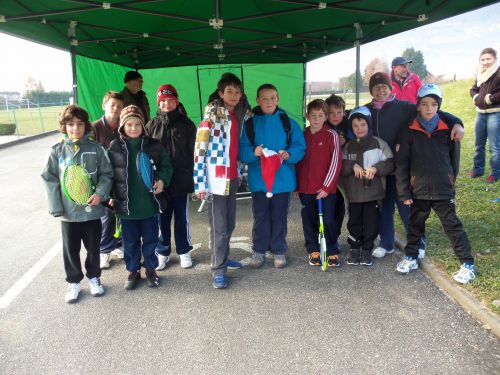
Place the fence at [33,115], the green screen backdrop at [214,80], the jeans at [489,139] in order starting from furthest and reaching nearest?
the fence at [33,115], the green screen backdrop at [214,80], the jeans at [489,139]

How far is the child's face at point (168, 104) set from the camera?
3910 mm

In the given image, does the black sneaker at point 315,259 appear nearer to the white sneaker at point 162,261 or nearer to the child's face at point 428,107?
the white sneaker at point 162,261

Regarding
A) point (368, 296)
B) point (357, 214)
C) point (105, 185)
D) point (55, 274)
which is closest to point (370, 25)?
point (357, 214)

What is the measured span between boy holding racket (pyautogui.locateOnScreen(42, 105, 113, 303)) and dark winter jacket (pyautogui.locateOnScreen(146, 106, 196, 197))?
0.67 metres

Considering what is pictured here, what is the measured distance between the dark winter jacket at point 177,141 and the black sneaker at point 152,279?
83 cm

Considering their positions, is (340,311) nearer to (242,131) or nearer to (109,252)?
(242,131)

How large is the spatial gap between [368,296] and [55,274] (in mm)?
3367

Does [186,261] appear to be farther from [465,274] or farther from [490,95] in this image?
[490,95]

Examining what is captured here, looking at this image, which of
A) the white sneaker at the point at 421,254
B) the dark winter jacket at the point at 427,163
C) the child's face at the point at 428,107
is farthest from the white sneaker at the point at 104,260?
the child's face at the point at 428,107

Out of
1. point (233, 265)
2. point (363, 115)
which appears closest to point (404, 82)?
point (363, 115)

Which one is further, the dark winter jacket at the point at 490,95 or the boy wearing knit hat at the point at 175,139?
the dark winter jacket at the point at 490,95

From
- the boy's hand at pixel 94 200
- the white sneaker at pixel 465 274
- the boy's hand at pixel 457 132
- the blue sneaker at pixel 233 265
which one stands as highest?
the boy's hand at pixel 457 132

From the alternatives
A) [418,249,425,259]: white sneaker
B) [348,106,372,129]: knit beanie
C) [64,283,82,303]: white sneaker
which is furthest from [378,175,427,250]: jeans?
[64,283,82,303]: white sneaker

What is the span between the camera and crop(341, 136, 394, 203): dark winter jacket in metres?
3.91
